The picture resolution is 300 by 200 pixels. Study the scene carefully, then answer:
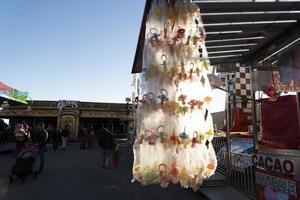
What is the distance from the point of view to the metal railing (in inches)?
248

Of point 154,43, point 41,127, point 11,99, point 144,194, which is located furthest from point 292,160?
point 11,99

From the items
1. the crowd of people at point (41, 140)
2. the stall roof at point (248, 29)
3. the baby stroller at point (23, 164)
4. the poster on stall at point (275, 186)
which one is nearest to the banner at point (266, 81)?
the stall roof at point (248, 29)

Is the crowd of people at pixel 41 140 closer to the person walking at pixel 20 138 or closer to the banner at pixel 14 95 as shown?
Answer: the person walking at pixel 20 138

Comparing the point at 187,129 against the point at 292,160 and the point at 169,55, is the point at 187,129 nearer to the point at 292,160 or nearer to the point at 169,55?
the point at 169,55

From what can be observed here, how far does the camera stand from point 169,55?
2.93 metres

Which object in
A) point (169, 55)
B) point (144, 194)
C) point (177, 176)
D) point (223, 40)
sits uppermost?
point (223, 40)

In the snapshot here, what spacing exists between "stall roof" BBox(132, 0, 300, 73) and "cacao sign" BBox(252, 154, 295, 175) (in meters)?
1.94

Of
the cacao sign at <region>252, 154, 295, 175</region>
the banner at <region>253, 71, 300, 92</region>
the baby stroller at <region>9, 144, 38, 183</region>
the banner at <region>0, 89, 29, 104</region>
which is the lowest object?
the baby stroller at <region>9, 144, 38, 183</region>

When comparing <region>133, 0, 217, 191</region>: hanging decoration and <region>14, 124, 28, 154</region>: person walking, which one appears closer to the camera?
<region>133, 0, 217, 191</region>: hanging decoration

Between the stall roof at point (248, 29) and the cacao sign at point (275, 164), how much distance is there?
194 centimetres

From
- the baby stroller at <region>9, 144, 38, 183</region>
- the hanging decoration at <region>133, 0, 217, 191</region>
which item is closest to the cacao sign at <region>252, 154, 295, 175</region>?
the hanging decoration at <region>133, 0, 217, 191</region>

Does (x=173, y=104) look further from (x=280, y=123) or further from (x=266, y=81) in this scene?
(x=280, y=123)

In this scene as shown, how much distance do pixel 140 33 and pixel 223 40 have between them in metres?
2.29

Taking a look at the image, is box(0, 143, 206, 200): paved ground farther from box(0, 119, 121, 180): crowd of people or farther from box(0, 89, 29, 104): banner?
box(0, 89, 29, 104): banner
